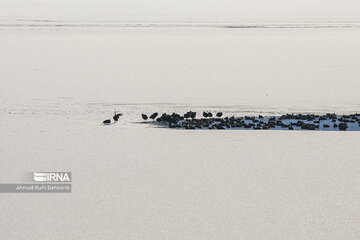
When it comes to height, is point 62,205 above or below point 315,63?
below

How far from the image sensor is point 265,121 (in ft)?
45.2

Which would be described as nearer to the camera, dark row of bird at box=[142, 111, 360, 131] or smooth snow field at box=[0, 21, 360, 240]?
smooth snow field at box=[0, 21, 360, 240]

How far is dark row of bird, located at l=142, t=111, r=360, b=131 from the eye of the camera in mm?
13086

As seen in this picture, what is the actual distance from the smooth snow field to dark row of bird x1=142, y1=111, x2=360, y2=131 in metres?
0.37

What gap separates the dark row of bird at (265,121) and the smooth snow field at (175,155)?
373 millimetres

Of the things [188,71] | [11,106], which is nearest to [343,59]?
[188,71]

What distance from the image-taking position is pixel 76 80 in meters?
21.1

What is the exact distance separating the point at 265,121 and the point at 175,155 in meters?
3.50

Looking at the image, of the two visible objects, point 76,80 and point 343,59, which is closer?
point 76,80

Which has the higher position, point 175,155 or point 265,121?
point 265,121

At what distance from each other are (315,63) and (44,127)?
1505cm

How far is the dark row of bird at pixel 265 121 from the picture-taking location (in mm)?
13086

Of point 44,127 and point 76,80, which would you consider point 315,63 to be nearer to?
point 76,80

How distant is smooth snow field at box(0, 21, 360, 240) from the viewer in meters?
7.32
